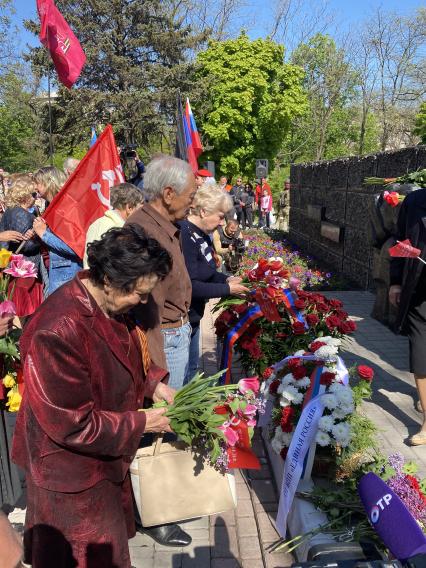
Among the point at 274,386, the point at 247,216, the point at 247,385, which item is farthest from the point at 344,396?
the point at 247,216

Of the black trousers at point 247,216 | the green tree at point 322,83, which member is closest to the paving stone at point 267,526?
the black trousers at point 247,216

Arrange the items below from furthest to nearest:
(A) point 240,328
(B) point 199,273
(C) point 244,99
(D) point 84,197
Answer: (C) point 244,99 < (D) point 84,197 < (A) point 240,328 < (B) point 199,273

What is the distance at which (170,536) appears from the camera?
111 inches

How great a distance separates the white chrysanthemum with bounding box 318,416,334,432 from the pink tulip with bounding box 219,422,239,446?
0.65 m

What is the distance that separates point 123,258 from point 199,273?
173cm

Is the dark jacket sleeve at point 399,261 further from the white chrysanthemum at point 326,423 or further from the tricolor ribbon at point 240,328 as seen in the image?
the white chrysanthemum at point 326,423

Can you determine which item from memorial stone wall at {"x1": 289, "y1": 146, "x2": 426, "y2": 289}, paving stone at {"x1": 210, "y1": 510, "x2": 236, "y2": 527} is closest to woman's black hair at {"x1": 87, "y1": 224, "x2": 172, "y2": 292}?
paving stone at {"x1": 210, "y1": 510, "x2": 236, "y2": 527}

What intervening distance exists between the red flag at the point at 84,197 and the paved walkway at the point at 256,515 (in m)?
2.07

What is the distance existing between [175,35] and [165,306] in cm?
2782

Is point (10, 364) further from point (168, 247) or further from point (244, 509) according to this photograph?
point (244, 509)

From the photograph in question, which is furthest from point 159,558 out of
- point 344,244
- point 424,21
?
point 424,21

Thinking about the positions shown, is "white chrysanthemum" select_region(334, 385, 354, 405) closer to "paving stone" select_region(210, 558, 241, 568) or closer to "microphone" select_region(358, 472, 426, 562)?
"paving stone" select_region(210, 558, 241, 568)

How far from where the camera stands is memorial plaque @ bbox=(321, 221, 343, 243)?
10.8 metres

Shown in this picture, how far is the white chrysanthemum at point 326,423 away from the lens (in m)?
2.75
